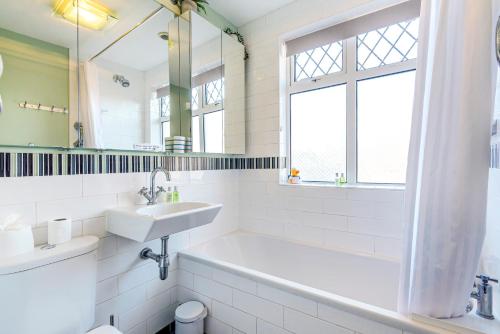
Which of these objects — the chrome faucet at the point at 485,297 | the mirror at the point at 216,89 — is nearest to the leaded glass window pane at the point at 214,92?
the mirror at the point at 216,89

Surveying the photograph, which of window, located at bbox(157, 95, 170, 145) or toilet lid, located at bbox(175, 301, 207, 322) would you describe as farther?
window, located at bbox(157, 95, 170, 145)

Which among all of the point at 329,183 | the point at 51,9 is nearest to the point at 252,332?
the point at 329,183

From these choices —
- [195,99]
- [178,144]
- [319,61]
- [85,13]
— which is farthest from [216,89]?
[85,13]

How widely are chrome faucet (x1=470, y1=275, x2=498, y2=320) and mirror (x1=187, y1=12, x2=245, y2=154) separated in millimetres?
1821

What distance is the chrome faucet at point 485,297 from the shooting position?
98cm

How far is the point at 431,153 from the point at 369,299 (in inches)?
50.4

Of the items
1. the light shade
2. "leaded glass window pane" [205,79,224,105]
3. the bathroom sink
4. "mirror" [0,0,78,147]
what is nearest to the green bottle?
the bathroom sink

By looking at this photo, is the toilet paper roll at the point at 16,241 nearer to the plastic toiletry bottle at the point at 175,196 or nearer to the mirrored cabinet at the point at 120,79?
the mirrored cabinet at the point at 120,79

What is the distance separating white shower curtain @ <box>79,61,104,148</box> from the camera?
1355 mm

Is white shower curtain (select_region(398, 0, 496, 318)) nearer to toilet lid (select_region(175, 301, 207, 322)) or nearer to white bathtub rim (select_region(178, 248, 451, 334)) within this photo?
white bathtub rim (select_region(178, 248, 451, 334))

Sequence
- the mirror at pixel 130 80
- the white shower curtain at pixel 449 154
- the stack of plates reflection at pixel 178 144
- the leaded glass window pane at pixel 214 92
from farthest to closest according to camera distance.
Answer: the leaded glass window pane at pixel 214 92 → the stack of plates reflection at pixel 178 144 → the mirror at pixel 130 80 → the white shower curtain at pixel 449 154

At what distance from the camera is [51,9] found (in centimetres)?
123

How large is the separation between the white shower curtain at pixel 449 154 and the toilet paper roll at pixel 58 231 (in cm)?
159

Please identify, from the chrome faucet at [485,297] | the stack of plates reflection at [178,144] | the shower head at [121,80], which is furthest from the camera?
the stack of plates reflection at [178,144]
